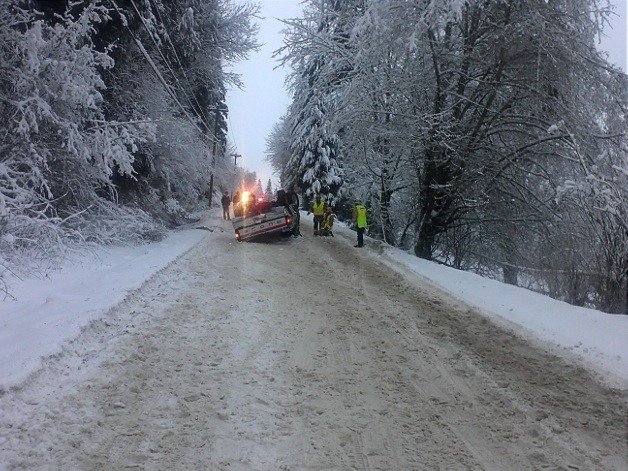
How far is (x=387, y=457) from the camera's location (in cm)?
293

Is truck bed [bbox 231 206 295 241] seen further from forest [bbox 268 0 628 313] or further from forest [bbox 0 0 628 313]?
forest [bbox 268 0 628 313]

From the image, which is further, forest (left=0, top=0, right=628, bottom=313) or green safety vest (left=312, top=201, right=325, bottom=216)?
green safety vest (left=312, top=201, right=325, bottom=216)

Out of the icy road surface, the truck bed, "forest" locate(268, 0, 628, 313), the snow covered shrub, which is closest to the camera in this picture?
the icy road surface

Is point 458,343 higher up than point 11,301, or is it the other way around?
point 458,343

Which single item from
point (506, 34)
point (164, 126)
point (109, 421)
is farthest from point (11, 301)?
point (506, 34)

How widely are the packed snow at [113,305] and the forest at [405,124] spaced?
2.67ft

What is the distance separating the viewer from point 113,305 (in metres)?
5.55

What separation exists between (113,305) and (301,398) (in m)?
3.24

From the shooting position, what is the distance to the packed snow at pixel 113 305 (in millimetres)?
4207

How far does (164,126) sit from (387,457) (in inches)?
533

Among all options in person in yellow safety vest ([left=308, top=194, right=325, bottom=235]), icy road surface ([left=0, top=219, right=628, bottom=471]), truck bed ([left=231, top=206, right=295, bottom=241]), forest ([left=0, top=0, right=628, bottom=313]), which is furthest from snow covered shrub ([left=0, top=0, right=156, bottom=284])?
person in yellow safety vest ([left=308, top=194, right=325, bottom=235])

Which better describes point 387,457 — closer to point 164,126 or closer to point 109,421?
point 109,421

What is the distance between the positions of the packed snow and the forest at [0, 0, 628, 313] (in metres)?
0.81

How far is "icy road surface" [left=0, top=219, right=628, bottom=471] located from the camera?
114 inches
